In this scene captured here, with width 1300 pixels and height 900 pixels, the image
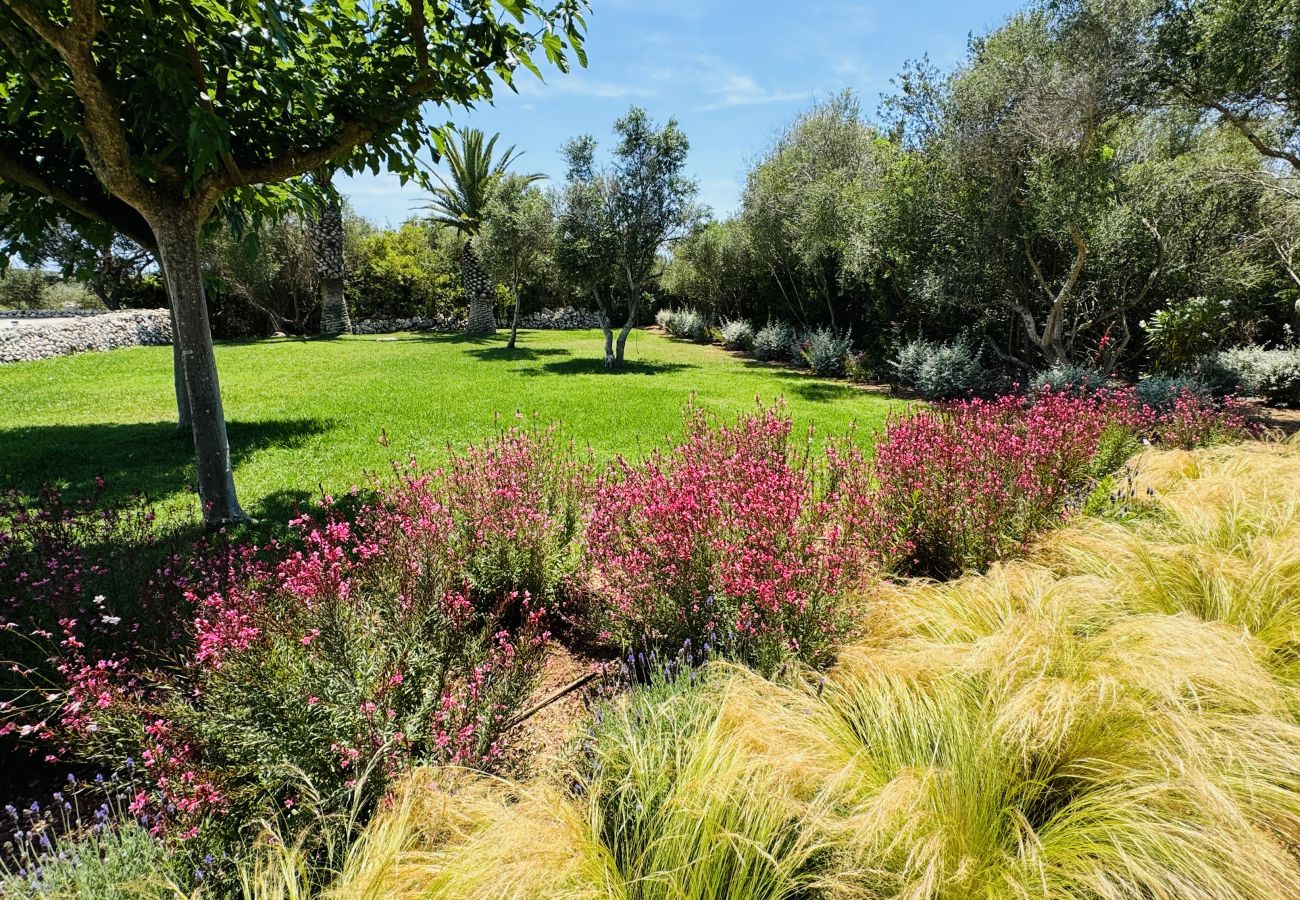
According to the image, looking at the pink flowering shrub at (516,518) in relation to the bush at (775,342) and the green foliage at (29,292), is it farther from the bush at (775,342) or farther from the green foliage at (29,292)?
the green foliage at (29,292)

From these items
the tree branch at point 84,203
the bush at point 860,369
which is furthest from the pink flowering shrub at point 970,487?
the bush at point 860,369

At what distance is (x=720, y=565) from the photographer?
331 centimetres

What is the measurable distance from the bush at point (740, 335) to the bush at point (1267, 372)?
15534 millimetres

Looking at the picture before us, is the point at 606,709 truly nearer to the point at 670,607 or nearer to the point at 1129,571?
the point at 670,607

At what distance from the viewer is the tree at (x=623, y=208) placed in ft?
60.0

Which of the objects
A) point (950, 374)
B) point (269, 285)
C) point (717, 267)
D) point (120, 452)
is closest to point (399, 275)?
point (269, 285)

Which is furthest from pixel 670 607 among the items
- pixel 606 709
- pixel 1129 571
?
pixel 1129 571

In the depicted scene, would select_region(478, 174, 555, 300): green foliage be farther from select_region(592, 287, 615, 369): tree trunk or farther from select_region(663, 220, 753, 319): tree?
select_region(663, 220, 753, 319): tree

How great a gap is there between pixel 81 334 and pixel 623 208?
1872cm

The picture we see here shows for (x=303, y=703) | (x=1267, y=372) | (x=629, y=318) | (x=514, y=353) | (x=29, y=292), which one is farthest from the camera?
(x=29, y=292)

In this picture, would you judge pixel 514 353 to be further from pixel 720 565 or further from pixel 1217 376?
pixel 720 565

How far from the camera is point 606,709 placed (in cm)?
264

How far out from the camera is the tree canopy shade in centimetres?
392

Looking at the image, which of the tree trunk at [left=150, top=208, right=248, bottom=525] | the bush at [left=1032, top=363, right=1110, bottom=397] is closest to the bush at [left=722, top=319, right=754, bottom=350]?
the bush at [left=1032, top=363, right=1110, bottom=397]
